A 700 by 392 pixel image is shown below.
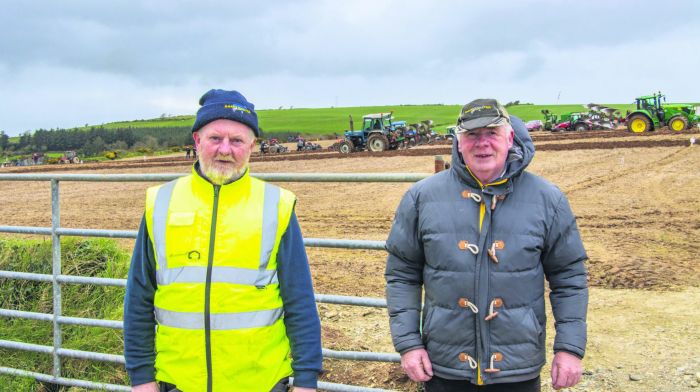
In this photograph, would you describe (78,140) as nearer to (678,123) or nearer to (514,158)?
(678,123)

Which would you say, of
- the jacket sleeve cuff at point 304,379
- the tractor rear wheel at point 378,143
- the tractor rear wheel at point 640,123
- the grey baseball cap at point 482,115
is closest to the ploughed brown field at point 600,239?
the jacket sleeve cuff at point 304,379

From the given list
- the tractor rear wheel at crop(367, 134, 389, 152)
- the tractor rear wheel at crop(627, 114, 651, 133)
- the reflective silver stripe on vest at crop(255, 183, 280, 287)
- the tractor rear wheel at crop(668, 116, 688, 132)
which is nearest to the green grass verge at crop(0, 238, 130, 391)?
the reflective silver stripe on vest at crop(255, 183, 280, 287)

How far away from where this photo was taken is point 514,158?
9.20ft

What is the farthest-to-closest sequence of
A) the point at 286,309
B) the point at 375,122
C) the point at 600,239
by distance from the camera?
the point at 375,122 → the point at 600,239 → the point at 286,309

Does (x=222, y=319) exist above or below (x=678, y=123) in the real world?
below

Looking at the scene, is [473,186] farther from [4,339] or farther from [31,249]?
[31,249]

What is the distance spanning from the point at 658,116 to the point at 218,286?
114 ft

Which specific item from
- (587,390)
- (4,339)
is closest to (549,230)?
(587,390)

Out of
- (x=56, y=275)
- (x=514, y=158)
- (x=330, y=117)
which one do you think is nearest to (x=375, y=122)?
(x=56, y=275)

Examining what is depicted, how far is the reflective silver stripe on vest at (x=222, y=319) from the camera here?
2529mm

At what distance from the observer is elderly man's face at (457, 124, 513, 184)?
2.73 meters

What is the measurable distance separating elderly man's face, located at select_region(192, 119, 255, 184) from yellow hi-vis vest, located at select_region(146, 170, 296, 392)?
5 centimetres

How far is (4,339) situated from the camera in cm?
557

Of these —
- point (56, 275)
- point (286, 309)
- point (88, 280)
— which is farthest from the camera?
point (56, 275)
